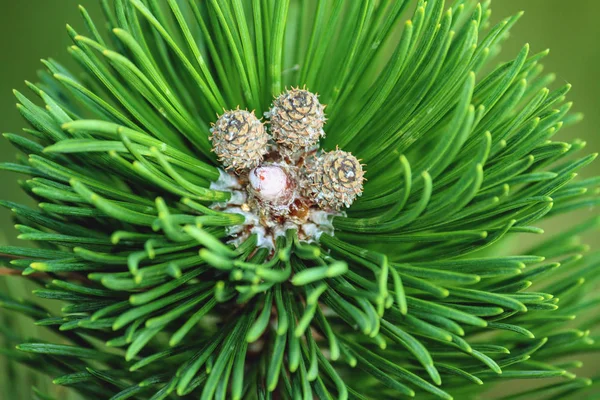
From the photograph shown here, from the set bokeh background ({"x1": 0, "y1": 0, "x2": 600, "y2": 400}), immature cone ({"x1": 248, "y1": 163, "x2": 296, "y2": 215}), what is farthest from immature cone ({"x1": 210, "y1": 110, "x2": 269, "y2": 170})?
bokeh background ({"x1": 0, "y1": 0, "x2": 600, "y2": 400})

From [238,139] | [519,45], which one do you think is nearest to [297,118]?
[238,139]

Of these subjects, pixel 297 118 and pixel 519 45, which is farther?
pixel 519 45

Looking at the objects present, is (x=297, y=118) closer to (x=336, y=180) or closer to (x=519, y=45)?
(x=336, y=180)

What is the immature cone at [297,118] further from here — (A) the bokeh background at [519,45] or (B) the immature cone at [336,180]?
(A) the bokeh background at [519,45]

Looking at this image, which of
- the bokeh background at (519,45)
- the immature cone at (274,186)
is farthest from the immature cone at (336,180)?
the bokeh background at (519,45)

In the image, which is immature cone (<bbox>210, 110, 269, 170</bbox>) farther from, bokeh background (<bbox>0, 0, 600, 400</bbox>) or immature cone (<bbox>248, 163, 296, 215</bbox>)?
bokeh background (<bbox>0, 0, 600, 400</bbox>)

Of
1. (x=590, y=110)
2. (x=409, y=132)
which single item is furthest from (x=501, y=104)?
(x=590, y=110)

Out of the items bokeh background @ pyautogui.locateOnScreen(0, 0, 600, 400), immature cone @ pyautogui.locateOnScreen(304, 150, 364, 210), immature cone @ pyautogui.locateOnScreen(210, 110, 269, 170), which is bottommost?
immature cone @ pyautogui.locateOnScreen(304, 150, 364, 210)
